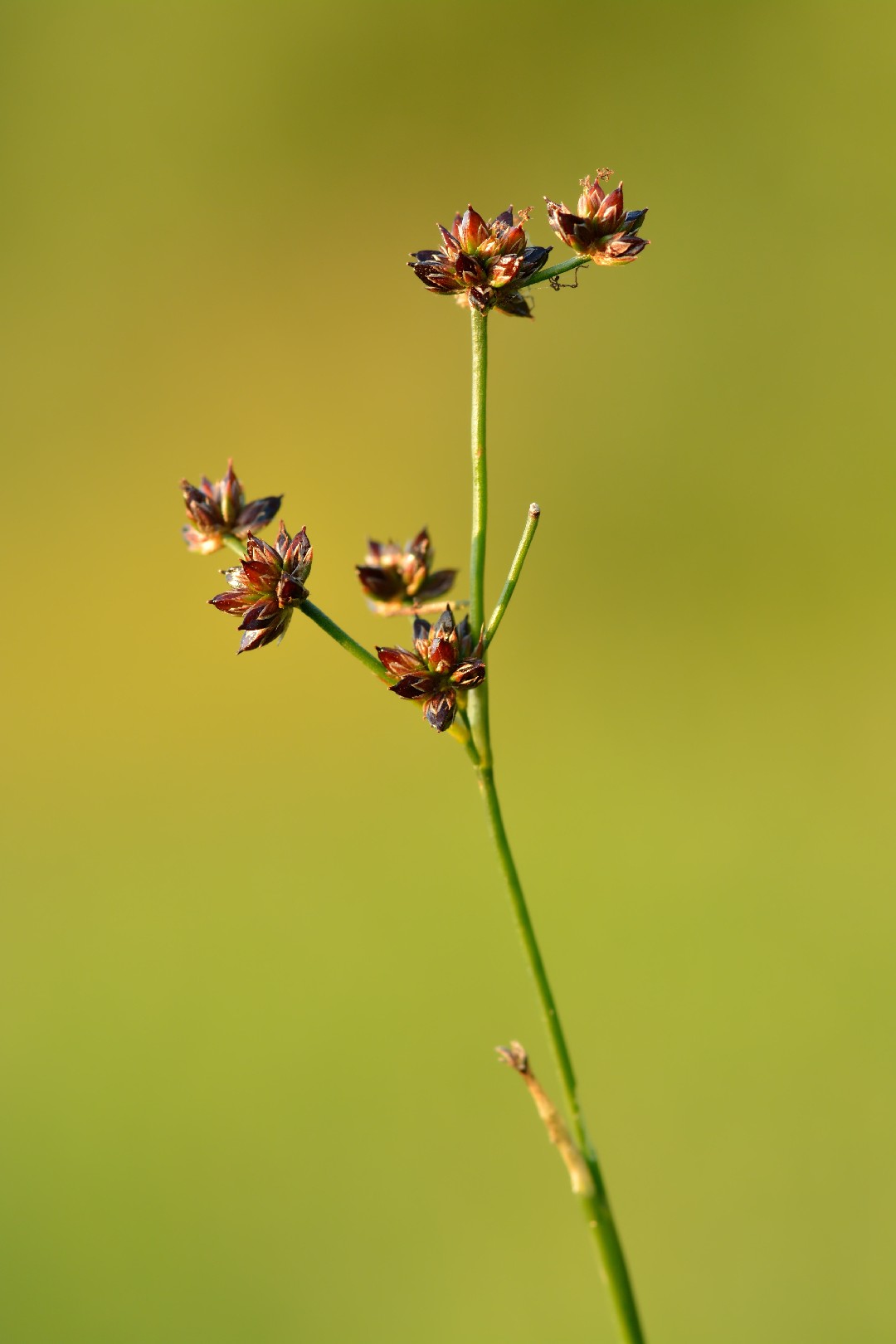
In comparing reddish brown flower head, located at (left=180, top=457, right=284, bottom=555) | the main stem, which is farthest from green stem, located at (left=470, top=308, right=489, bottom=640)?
reddish brown flower head, located at (left=180, top=457, right=284, bottom=555)

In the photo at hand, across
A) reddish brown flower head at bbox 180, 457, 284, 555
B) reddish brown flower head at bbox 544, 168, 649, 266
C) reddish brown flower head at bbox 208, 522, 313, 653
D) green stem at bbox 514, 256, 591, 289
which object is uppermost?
reddish brown flower head at bbox 544, 168, 649, 266

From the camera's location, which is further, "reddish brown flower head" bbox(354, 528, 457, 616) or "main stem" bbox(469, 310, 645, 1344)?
"reddish brown flower head" bbox(354, 528, 457, 616)

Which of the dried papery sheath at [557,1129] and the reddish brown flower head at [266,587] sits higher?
the reddish brown flower head at [266,587]

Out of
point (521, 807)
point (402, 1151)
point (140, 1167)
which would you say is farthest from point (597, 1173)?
point (521, 807)

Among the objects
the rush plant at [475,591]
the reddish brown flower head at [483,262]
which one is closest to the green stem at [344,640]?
the rush plant at [475,591]

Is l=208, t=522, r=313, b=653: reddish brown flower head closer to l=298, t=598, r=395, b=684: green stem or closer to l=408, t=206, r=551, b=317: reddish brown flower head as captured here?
l=298, t=598, r=395, b=684: green stem

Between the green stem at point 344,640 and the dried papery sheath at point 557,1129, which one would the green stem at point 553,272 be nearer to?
the green stem at point 344,640

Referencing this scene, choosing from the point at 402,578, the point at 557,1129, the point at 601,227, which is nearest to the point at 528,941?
the point at 557,1129
